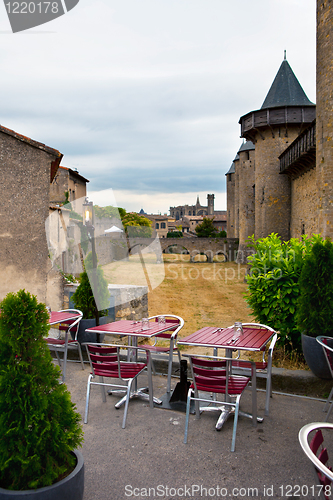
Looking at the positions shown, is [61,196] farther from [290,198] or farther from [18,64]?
[18,64]

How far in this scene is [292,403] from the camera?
3.57 m

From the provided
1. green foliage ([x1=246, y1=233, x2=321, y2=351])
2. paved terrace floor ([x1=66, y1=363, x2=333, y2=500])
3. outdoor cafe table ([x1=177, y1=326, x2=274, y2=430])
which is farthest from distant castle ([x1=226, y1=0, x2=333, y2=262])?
paved terrace floor ([x1=66, y1=363, x2=333, y2=500])

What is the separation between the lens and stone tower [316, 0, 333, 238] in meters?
9.40

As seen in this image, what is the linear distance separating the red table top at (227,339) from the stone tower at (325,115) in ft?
21.9

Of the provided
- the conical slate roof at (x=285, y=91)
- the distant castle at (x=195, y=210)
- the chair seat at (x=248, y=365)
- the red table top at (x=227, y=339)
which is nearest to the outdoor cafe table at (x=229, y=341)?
the red table top at (x=227, y=339)

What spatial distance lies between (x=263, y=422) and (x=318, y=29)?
10626mm

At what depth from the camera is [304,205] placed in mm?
16859

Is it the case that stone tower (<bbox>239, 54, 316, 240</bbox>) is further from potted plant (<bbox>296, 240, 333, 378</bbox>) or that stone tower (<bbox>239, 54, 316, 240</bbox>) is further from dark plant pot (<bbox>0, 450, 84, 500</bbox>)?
dark plant pot (<bbox>0, 450, 84, 500</bbox>)

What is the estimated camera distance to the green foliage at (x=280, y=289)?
480cm

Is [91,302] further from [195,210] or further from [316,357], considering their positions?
[195,210]

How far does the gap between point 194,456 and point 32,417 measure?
1386mm

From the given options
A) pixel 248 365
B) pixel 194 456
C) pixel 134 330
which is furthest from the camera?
pixel 134 330

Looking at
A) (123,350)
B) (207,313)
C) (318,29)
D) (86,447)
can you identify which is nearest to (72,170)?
(207,313)

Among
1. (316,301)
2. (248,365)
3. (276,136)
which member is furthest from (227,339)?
(276,136)
